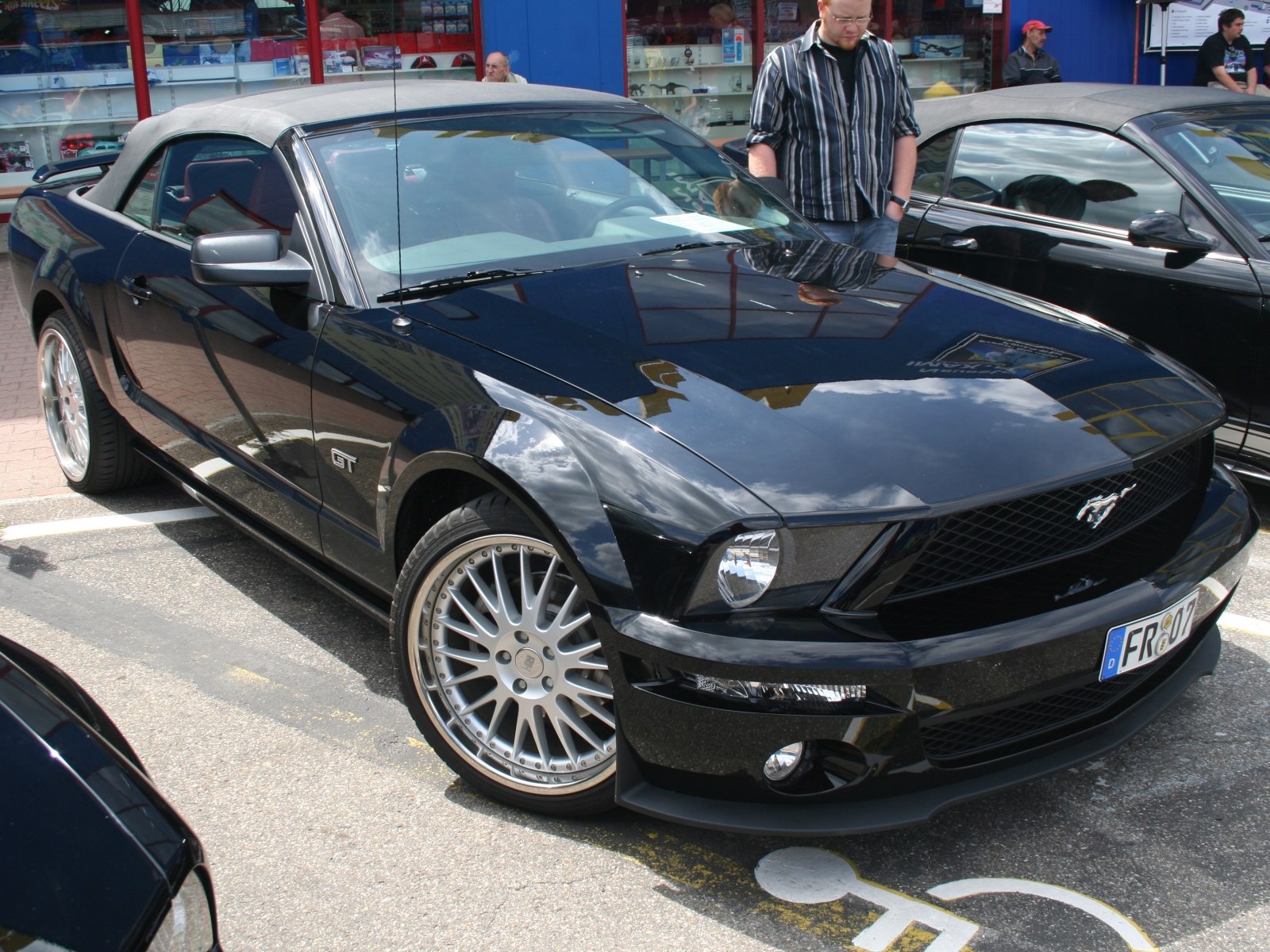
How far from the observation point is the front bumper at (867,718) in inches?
84.2

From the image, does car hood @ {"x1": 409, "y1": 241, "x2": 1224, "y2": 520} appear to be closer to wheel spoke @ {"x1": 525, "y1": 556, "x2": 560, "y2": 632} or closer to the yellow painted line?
wheel spoke @ {"x1": 525, "y1": 556, "x2": 560, "y2": 632}

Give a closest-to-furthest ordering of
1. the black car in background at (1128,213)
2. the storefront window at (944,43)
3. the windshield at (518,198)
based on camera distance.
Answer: the windshield at (518,198)
the black car in background at (1128,213)
the storefront window at (944,43)

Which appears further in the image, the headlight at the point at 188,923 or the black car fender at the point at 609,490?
the black car fender at the point at 609,490

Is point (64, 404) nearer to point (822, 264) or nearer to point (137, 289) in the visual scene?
point (137, 289)

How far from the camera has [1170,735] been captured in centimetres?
290

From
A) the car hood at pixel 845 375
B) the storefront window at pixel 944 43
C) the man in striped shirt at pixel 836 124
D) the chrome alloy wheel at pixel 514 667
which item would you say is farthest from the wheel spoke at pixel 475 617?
the storefront window at pixel 944 43

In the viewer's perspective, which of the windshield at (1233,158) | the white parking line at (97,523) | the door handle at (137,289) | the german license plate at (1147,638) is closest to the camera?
the german license plate at (1147,638)

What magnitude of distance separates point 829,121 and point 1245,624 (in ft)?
8.29

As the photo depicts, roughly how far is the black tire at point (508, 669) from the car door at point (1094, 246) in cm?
281

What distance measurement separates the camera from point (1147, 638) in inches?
95.2

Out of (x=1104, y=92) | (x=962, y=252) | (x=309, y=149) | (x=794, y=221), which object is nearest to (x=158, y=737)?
(x=309, y=149)

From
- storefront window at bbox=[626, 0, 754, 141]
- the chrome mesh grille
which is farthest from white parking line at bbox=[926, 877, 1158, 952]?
storefront window at bbox=[626, 0, 754, 141]

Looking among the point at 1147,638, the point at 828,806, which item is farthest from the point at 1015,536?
the point at 828,806

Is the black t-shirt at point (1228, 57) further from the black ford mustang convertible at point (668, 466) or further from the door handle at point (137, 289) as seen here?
the door handle at point (137, 289)
